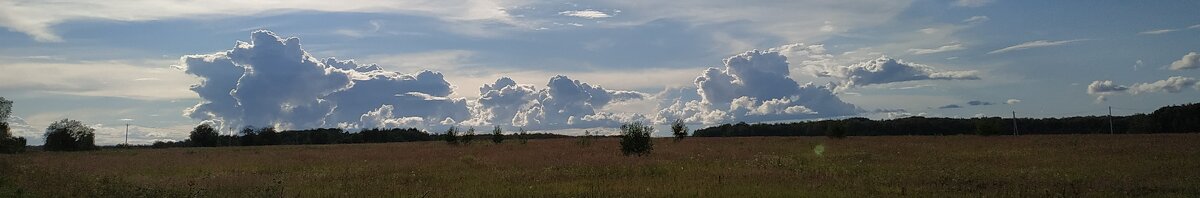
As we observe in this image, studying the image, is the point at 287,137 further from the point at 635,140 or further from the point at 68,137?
the point at 635,140

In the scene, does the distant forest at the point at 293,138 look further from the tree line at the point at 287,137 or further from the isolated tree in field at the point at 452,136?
the isolated tree in field at the point at 452,136

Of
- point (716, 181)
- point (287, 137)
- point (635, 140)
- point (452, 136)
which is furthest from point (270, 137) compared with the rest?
point (716, 181)

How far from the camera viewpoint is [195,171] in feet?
119

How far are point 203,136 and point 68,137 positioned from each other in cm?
4377

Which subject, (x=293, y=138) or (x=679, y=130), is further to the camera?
(x=293, y=138)

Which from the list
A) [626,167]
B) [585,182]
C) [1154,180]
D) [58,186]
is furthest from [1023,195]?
[58,186]

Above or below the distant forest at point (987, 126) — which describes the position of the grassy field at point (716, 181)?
below

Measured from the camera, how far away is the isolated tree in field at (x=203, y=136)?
476ft

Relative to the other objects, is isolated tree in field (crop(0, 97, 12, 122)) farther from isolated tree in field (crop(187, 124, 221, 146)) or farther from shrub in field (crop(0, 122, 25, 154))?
isolated tree in field (crop(187, 124, 221, 146))

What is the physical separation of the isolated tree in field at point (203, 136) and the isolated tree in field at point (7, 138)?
45.6m

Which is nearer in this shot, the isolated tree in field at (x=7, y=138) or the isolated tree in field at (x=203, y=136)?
the isolated tree in field at (x=7, y=138)

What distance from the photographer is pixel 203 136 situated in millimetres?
146375

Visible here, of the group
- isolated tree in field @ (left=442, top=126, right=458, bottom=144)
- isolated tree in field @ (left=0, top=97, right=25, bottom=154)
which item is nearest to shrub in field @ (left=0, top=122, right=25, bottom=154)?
isolated tree in field @ (left=0, top=97, right=25, bottom=154)

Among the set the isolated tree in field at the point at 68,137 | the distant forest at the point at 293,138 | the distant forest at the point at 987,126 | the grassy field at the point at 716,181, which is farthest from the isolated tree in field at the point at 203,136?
the grassy field at the point at 716,181
